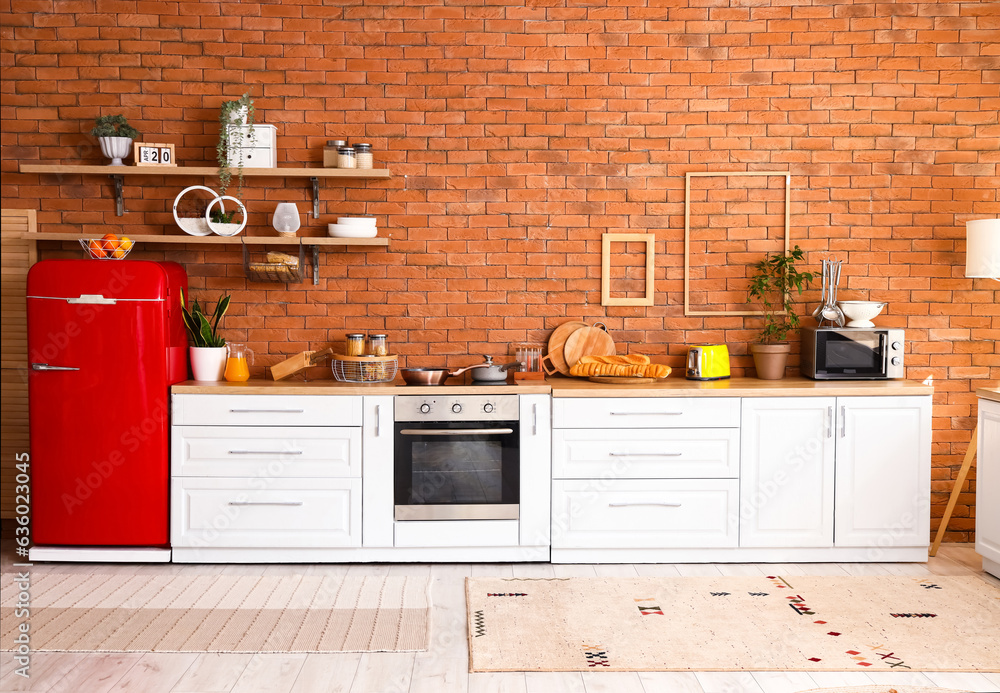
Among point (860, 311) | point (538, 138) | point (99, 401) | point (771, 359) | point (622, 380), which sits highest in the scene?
point (538, 138)

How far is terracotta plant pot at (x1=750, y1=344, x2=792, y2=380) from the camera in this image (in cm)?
413

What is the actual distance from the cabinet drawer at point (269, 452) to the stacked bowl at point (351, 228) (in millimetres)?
1022

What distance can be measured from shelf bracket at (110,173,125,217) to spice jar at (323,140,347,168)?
3.68 feet

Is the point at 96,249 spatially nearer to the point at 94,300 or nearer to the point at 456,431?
the point at 94,300

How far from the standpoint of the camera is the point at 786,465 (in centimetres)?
385

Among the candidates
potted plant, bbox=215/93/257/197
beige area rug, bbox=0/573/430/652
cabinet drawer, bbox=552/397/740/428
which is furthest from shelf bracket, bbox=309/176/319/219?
beige area rug, bbox=0/573/430/652

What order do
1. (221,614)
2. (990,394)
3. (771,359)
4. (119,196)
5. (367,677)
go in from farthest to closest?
(119,196)
(771,359)
(990,394)
(221,614)
(367,677)

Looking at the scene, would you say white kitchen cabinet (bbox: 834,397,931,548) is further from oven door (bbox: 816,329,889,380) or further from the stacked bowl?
the stacked bowl

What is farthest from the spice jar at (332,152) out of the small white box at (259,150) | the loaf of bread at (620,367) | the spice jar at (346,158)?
the loaf of bread at (620,367)

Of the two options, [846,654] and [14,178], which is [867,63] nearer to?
[846,654]

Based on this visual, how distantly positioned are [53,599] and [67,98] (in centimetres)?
262

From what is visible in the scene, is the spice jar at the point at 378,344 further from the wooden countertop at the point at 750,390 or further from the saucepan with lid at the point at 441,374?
the wooden countertop at the point at 750,390

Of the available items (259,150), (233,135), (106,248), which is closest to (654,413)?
(259,150)

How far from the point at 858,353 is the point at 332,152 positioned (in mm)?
2913
